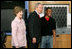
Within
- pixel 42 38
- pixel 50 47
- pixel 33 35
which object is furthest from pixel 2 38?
pixel 50 47

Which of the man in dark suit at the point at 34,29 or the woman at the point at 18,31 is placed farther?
the man in dark suit at the point at 34,29

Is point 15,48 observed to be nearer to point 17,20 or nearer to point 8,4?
point 17,20

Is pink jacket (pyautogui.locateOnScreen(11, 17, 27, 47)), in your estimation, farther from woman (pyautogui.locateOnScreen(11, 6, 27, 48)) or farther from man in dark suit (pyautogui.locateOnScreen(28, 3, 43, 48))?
man in dark suit (pyautogui.locateOnScreen(28, 3, 43, 48))

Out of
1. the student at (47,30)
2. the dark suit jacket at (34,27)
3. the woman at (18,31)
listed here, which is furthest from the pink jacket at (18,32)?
the student at (47,30)

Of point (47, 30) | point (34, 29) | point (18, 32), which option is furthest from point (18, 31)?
point (47, 30)

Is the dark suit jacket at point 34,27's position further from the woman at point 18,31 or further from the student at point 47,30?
the student at point 47,30

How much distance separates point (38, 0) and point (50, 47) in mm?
1425

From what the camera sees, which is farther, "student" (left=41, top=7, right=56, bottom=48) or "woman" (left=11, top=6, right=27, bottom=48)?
"student" (left=41, top=7, right=56, bottom=48)

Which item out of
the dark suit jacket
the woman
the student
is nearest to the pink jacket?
the woman

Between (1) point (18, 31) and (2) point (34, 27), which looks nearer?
(1) point (18, 31)

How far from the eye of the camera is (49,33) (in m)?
4.21

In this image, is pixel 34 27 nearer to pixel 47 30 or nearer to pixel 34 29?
pixel 34 29

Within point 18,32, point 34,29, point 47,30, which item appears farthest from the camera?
point 47,30

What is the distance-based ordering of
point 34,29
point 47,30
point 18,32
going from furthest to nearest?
point 47,30
point 34,29
point 18,32
